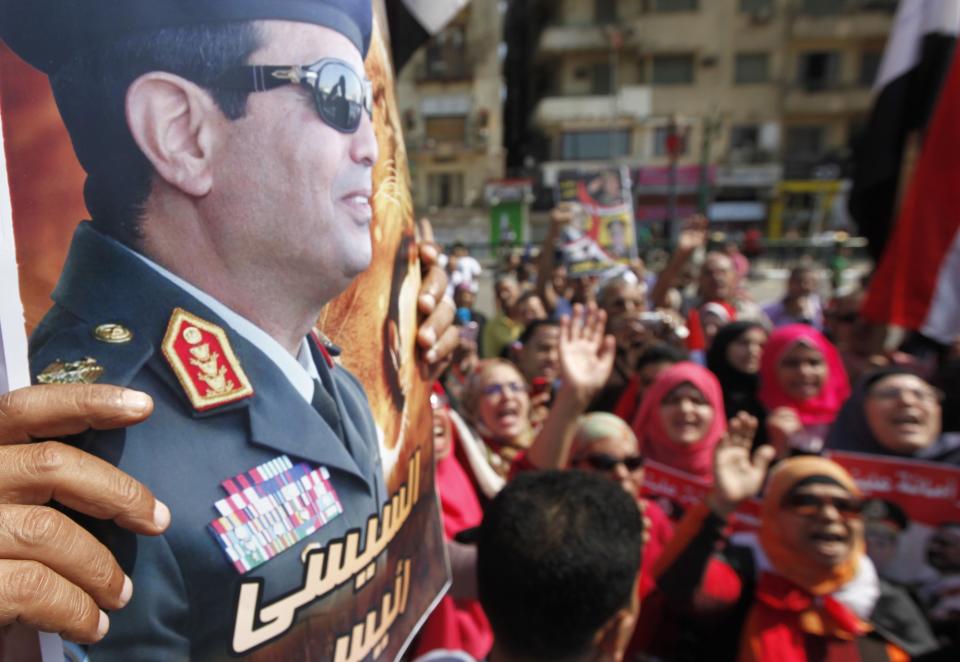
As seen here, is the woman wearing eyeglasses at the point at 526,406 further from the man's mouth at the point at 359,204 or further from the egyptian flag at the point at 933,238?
the egyptian flag at the point at 933,238

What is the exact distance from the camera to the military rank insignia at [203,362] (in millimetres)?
659

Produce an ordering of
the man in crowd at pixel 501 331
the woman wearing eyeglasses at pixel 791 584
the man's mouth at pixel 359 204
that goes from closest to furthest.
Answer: the man's mouth at pixel 359 204 → the woman wearing eyeglasses at pixel 791 584 → the man in crowd at pixel 501 331

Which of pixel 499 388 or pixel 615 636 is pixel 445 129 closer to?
pixel 499 388

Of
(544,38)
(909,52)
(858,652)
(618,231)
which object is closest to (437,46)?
(544,38)

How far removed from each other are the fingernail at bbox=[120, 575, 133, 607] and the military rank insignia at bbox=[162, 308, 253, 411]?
0.52 ft

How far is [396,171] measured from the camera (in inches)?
37.0

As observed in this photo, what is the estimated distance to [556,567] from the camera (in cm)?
147

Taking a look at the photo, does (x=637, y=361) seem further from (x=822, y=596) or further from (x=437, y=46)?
(x=437, y=46)

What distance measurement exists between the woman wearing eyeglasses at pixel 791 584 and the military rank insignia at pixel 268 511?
4.79ft

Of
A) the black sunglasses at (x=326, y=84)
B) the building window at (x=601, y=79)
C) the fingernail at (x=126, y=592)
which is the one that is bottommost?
the fingernail at (x=126, y=592)

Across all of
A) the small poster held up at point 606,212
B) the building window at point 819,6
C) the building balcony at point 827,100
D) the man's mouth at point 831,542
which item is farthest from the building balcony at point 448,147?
the man's mouth at point 831,542

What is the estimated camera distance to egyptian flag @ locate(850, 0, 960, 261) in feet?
10.0

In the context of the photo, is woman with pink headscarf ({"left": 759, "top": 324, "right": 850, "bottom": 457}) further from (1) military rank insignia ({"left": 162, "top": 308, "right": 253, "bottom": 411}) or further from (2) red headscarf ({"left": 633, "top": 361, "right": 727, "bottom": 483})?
(1) military rank insignia ({"left": 162, "top": 308, "right": 253, "bottom": 411})

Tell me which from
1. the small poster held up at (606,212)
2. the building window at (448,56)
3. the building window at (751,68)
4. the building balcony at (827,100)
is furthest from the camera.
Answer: the building window at (751,68)
